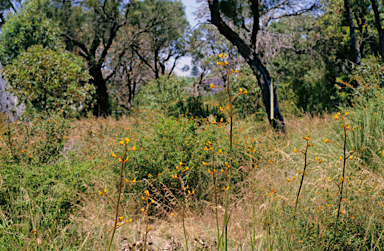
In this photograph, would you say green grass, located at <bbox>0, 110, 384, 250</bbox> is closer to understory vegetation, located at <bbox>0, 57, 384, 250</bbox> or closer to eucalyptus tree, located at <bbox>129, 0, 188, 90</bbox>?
understory vegetation, located at <bbox>0, 57, 384, 250</bbox>

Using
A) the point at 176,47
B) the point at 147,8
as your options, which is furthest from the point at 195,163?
the point at 176,47

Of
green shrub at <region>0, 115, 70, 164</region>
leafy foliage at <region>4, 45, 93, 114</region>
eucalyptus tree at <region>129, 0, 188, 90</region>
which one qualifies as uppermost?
eucalyptus tree at <region>129, 0, 188, 90</region>

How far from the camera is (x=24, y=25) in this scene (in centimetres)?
962

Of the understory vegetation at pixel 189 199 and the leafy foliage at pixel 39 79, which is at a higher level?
the leafy foliage at pixel 39 79

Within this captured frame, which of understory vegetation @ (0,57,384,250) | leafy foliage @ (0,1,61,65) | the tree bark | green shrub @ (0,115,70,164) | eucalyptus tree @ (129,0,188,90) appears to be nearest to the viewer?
understory vegetation @ (0,57,384,250)

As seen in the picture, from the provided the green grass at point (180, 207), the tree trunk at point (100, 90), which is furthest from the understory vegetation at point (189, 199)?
the tree trunk at point (100, 90)

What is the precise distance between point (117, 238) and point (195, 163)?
1.53 m

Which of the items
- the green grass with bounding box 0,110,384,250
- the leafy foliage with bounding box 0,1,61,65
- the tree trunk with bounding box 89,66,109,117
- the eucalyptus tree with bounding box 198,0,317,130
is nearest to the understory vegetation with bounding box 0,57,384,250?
the green grass with bounding box 0,110,384,250

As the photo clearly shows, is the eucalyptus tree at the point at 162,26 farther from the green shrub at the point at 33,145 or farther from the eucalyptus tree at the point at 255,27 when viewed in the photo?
the green shrub at the point at 33,145

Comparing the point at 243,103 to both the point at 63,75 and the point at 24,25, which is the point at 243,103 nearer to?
the point at 63,75

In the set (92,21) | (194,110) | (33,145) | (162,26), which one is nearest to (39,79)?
(33,145)

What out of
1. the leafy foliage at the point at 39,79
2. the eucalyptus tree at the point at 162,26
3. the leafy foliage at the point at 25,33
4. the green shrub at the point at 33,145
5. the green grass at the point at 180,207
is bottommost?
the green grass at the point at 180,207

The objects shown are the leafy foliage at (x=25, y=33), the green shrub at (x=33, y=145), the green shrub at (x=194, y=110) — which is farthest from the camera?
the leafy foliage at (x=25, y=33)

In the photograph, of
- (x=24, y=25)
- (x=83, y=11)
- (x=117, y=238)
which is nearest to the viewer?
(x=117, y=238)
